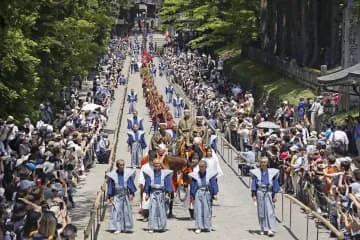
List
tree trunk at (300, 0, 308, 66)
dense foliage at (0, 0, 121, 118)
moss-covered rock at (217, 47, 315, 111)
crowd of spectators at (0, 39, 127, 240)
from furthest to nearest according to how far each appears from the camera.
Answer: tree trunk at (300, 0, 308, 66), moss-covered rock at (217, 47, 315, 111), dense foliage at (0, 0, 121, 118), crowd of spectators at (0, 39, 127, 240)

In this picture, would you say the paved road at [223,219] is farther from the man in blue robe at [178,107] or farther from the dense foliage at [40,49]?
the man in blue robe at [178,107]

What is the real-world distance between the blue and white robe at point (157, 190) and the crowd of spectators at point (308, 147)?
351cm

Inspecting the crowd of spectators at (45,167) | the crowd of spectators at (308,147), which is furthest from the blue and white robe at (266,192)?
the crowd of spectators at (45,167)

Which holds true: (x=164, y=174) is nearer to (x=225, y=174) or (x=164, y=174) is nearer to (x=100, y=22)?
(x=225, y=174)

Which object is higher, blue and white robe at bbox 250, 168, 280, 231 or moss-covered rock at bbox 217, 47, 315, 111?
blue and white robe at bbox 250, 168, 280, 231

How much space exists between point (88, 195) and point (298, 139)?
615 centimetres

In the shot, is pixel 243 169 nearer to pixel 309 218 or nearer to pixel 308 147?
pixel 308 147

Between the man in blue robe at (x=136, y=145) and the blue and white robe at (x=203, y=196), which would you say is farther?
the man in blue robe at (x=136, y=145)

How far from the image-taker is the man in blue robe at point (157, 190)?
2114 cm

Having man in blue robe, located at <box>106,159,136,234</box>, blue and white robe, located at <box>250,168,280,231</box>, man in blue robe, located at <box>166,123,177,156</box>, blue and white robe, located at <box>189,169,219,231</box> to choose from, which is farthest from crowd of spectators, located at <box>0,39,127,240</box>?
blue and white robe, located at <box>250,168,280,231</box>

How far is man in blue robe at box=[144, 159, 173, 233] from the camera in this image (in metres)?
21.1

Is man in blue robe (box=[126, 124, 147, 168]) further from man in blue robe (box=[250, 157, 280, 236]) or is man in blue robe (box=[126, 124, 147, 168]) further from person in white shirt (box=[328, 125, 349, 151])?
man in blue robe (box=[250, 157, 280, 236])

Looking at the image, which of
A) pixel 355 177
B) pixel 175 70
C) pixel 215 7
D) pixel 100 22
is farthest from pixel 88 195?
pixel 175 70

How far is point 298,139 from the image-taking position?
1115 inches
